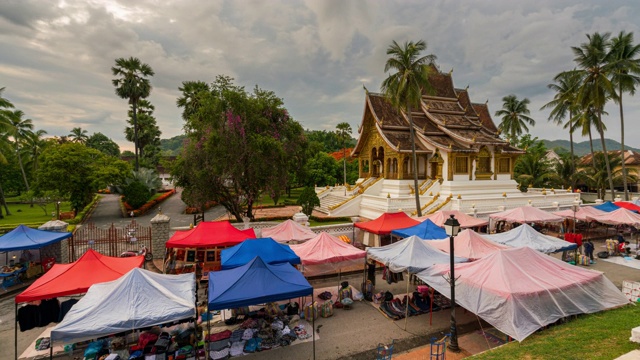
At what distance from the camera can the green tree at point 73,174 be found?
86.8ft

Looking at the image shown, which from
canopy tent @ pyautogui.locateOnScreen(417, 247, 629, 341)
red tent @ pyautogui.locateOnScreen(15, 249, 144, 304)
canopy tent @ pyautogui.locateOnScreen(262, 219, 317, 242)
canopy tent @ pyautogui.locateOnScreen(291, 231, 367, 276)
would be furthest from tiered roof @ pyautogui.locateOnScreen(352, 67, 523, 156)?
red tent @ pyautogui.locateOnScreen(15, 249, 144, 304)

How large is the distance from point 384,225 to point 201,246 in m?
9.11

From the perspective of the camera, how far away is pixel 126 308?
7152 millimetres

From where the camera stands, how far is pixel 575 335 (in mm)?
7367

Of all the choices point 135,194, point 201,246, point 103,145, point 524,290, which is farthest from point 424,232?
point 103,145

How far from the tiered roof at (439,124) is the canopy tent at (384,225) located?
13.4 metres

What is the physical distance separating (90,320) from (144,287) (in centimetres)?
121

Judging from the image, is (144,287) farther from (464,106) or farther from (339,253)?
(464,106)

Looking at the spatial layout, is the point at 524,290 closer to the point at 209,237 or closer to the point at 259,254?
the point at 259,254

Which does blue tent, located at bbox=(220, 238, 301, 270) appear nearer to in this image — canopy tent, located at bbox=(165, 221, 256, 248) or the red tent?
canopy tent, located at bbox=(165, 221, 256, 248)

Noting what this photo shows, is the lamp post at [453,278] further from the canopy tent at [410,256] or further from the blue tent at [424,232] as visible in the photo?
the blue tent at [424,232]

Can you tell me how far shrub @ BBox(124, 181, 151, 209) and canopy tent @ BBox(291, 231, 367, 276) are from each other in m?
25.7

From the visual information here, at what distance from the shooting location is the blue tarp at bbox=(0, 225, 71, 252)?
499 inches

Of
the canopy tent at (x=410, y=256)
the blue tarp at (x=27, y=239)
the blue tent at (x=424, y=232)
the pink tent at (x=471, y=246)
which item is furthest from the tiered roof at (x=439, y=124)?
the blue tarp at (x=27, y=239)
